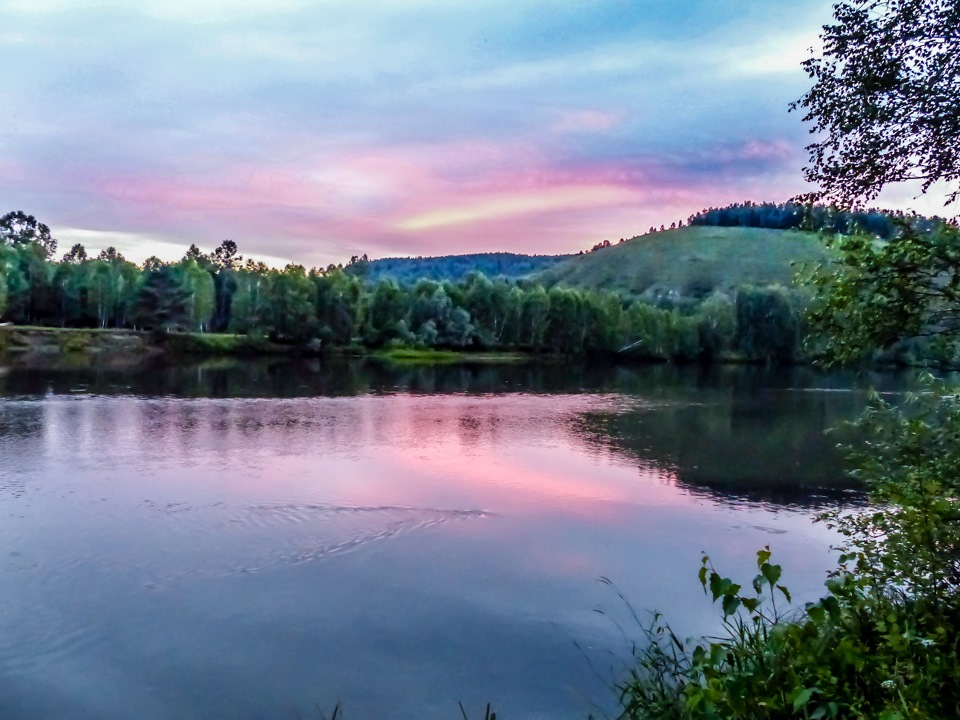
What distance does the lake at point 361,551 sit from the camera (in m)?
9.84

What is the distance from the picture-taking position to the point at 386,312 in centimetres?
9550

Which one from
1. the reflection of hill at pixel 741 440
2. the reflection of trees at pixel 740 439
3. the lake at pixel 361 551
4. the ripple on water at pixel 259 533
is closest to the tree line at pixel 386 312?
the reflection of trees at pixel 740 439

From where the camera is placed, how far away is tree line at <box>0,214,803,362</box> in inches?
3533

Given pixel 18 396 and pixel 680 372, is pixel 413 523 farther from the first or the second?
pixel 680 372

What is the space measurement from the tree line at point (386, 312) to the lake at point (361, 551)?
5705cm

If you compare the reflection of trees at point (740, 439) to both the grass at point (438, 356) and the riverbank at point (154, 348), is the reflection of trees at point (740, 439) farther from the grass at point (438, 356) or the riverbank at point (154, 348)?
the riverbank at point (154, 348)

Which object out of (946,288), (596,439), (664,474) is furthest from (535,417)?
(946,288)

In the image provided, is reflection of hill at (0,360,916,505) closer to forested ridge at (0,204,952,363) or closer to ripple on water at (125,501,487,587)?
ripple on water at (125,501,487,587)

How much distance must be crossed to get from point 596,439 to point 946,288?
22792 mm

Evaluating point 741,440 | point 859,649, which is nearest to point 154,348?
point 741,440

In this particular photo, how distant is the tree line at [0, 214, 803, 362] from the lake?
187 ft

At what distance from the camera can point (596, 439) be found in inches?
1186

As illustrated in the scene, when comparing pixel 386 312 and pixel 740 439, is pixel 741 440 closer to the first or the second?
pixel 740 439

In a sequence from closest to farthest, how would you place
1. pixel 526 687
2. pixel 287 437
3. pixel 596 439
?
pixel 526 687
pixel 287 437
pixel 596 439
